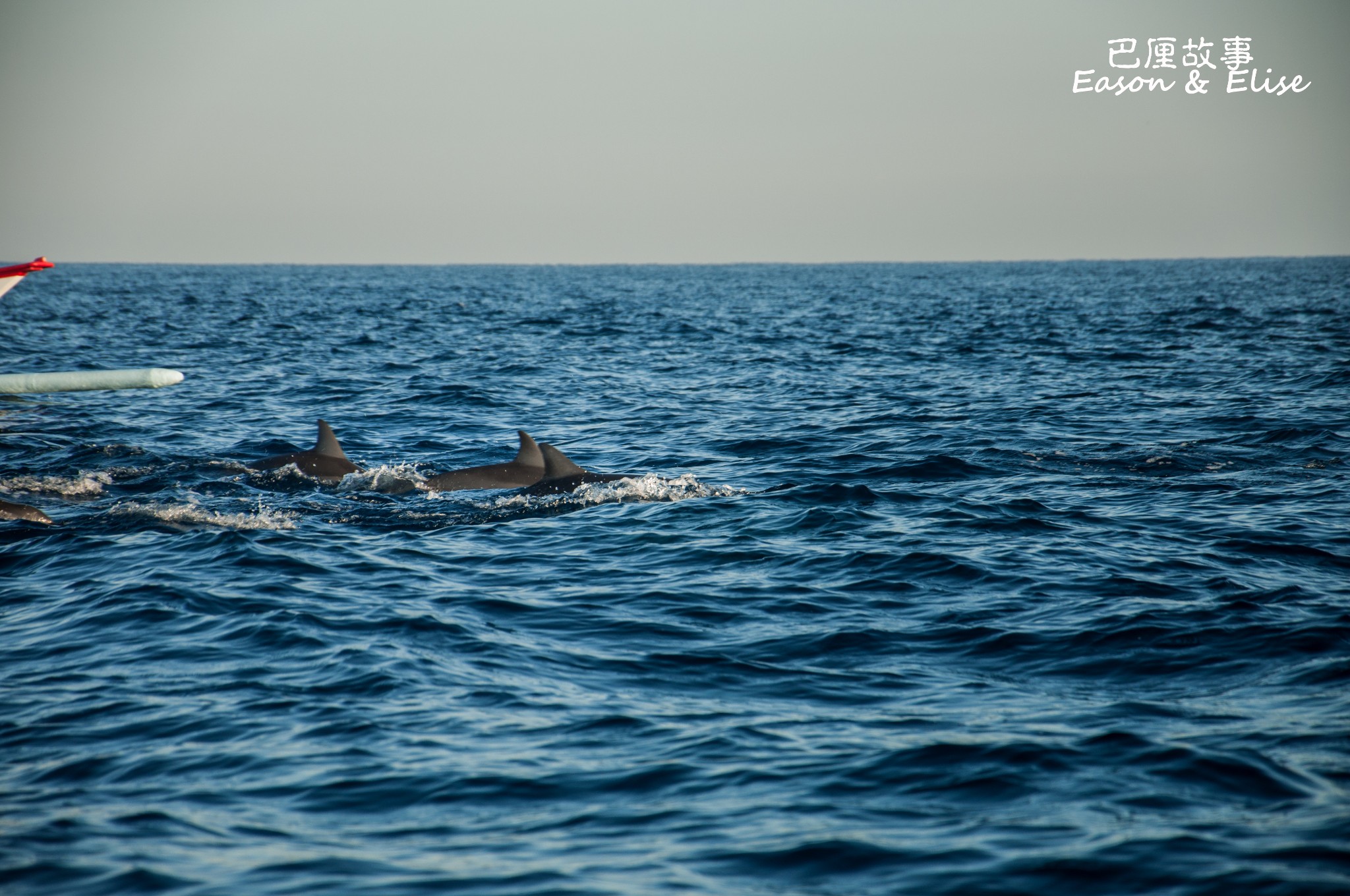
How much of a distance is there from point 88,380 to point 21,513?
82.5 inches

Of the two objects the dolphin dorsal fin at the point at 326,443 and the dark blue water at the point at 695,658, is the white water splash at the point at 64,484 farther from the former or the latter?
the dolphin dorsal fin at the point at 326,443

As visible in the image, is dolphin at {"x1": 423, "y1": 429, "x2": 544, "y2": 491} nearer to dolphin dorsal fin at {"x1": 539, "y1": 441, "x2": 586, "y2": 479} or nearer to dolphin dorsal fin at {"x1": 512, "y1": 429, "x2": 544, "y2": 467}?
dolphin dorsal fin at {"x1": 512, "y1": 429, "x2": 544, "y2": 467}

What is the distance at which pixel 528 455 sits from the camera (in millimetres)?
18125

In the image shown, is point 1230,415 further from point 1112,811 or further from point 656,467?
point 1112,811

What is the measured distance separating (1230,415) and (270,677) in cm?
2037

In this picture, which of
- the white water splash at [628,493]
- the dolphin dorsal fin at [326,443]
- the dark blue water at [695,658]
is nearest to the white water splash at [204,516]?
the dark blue water at [695,658]

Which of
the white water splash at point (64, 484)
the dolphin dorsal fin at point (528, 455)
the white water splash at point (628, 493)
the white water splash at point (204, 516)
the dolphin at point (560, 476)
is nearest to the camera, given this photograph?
the white water splash at point (204, 516)

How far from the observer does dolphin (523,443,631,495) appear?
17.0 m

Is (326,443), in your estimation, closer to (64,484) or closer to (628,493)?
(64,484)

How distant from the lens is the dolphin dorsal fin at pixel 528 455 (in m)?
18.0

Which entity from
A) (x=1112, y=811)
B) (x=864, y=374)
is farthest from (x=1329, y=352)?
(x=1112, y=811)

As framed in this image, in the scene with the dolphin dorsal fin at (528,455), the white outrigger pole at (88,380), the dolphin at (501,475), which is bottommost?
the dolphin at (501,475)

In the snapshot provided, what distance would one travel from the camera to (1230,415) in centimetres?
2352

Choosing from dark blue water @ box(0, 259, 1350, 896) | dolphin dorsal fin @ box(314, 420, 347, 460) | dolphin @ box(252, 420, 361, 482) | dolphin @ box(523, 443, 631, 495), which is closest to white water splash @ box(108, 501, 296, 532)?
dark blue water @ box(0, 259, 1350, 896)
